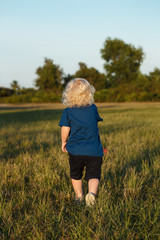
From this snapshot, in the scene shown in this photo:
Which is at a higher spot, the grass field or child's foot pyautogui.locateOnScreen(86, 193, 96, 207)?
child's foot pyautogui.locateOnScreen(86, 193, 96, 207)

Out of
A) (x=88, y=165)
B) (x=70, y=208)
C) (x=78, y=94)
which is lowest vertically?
(x=70, y=208)

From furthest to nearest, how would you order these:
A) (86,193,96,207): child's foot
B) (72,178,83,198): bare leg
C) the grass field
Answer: (72,178,83,198): bare leg → (86,193,96,207): child's foot → the grass field

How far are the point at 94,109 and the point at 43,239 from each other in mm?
1547

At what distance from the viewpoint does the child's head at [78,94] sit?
2838 mm

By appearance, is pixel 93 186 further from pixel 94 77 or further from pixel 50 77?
pixel 50 77

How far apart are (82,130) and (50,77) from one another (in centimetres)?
7302

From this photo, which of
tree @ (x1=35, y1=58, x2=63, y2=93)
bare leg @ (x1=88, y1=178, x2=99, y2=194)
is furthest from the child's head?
tree @ (x1=35, y1=58, x2=63, y2=93)

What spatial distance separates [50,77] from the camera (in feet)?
243

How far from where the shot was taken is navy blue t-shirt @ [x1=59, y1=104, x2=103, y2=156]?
2.81 m

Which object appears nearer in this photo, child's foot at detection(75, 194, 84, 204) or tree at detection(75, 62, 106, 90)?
child's foot at detection(75, 194, 84, 204)

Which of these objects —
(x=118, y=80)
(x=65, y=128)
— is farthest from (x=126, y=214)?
(x=118, y=80)

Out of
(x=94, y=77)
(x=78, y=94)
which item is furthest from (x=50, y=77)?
(x=78, y=94)

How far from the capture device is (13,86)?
3580 inches

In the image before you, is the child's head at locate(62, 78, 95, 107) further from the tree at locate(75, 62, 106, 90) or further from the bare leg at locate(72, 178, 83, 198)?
the tree at locate(75, 62, 106, 90)
